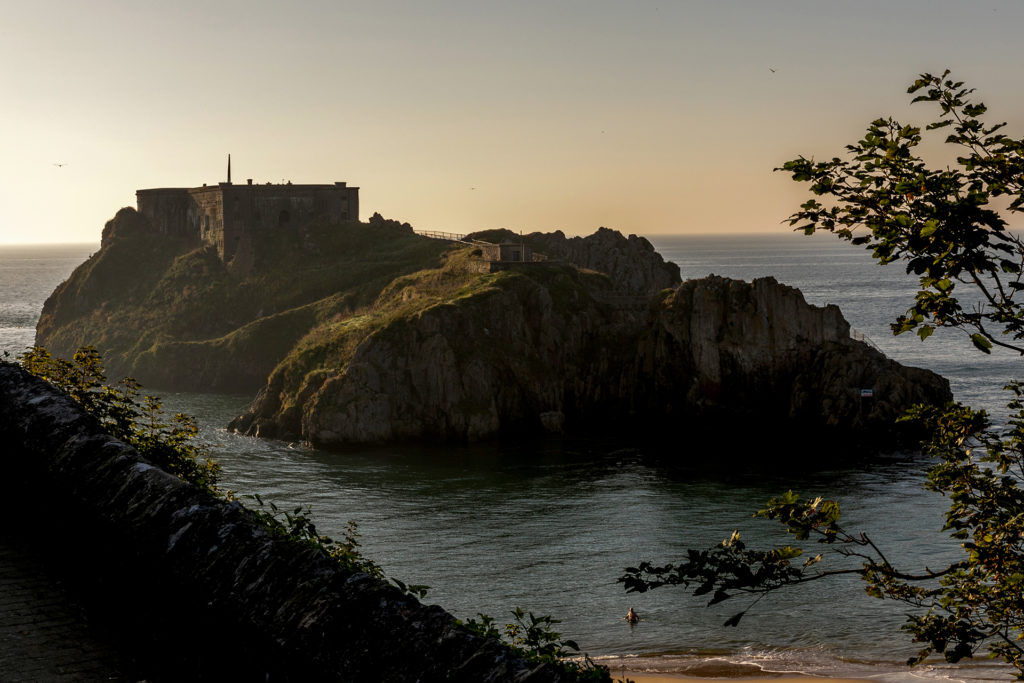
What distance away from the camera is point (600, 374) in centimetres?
9975

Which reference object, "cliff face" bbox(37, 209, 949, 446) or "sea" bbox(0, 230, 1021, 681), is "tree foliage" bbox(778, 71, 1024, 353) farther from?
"cliff face" bbox(37, 209, 949, 446)

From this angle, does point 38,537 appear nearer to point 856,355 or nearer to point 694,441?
point 694,441

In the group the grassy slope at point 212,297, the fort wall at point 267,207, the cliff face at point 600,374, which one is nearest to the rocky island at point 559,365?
the cliff face at point 600,374

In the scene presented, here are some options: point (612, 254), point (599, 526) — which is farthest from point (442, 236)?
point (599, 526)

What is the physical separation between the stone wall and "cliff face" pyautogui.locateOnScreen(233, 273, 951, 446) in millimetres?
74727

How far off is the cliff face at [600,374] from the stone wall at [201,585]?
74727 mm

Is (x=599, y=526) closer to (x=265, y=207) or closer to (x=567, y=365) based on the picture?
(x=567, y=365)

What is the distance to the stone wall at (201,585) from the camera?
375 inches

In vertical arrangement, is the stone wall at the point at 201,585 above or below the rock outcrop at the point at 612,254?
below

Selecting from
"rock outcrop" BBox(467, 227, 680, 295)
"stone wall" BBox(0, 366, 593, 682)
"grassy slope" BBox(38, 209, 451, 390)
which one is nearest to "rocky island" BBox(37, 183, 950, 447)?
"grassy slope" BBox(38, 209, 451, 390)

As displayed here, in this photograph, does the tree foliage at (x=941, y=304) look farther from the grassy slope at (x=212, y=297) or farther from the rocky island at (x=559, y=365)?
the grassy slope at (x=212, y=297)

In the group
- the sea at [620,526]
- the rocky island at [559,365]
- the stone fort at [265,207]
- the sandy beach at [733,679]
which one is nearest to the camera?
the sandy beach at [733,679]

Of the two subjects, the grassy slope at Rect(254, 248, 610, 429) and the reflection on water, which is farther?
the grassy slope at Rect(254, 248, 610, 429)

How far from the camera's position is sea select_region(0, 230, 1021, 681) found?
45188mm
